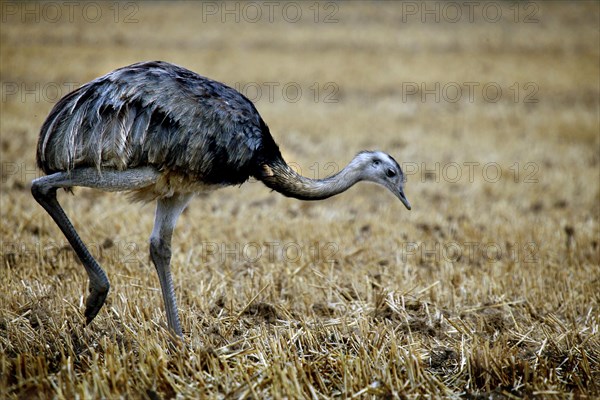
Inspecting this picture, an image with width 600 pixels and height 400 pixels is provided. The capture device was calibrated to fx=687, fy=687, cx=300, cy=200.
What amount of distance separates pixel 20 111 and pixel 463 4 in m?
20.9

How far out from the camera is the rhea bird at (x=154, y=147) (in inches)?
184

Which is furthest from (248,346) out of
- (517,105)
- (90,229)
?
(517,105)

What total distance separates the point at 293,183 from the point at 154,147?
1088mm

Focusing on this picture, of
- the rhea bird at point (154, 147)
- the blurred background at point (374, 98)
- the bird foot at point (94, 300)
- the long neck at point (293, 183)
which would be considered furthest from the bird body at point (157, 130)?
the blurred background at point (374, 98)

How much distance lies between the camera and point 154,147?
473 cm

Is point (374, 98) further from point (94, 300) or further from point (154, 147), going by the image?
point (94, 300)


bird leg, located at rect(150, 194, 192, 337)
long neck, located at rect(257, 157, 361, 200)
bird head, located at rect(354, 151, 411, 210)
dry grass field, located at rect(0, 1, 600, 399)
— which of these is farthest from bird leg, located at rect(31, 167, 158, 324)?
bird head, located at rect(354, 151, 411, 210)

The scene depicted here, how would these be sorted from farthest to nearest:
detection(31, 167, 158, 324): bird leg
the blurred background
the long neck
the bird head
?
the blurred background, the bird head, the long neck, detection(31, 167, 158, 324): bird leg

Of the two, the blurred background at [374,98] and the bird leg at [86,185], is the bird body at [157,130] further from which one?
the blurred background at [374,98]

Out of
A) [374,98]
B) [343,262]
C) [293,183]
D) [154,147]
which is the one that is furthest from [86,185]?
[374,98]

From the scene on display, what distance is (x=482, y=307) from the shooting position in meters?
5.87

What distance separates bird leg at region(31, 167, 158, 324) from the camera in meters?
4.62

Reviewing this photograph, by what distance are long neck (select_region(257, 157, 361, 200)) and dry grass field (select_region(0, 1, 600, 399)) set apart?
→ 3.14 feet

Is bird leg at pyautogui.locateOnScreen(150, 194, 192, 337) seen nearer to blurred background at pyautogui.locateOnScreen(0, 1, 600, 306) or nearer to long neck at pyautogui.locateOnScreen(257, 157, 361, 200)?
long neck at pyautogui.locateOnScreen(257, 157, 361, 200)
